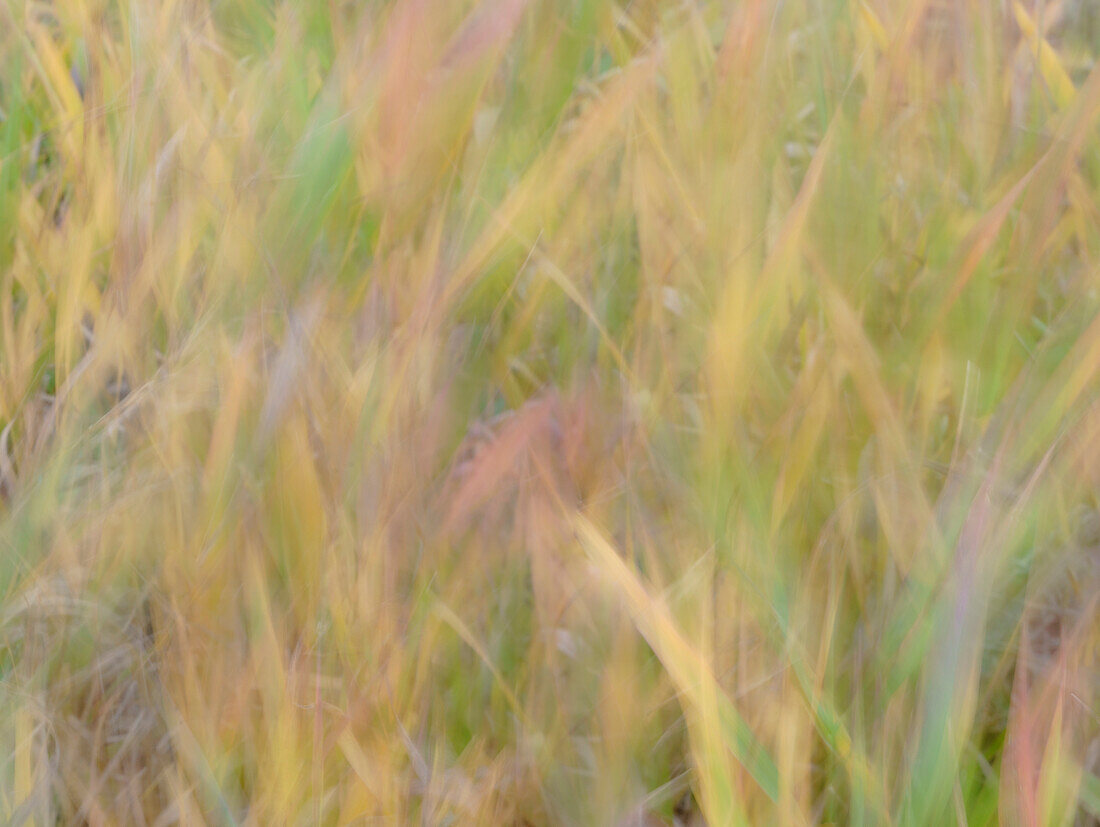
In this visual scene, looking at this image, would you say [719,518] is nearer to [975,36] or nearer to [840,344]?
[840,344]

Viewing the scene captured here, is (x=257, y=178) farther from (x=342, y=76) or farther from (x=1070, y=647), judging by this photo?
(x=1070, y=647)

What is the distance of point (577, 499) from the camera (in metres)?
0.54

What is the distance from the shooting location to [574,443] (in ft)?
1.81

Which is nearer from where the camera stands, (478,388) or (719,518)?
(719,518)

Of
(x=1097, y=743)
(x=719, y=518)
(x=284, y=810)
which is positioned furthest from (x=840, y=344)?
(x=284, y=810)

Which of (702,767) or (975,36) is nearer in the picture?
(702,767)

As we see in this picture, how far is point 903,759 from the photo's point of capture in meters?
0.48

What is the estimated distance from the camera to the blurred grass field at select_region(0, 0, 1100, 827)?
49cm

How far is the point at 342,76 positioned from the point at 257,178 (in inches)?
2.6

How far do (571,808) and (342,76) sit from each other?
1.19ft

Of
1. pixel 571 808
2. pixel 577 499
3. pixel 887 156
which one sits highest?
pixel 887 156

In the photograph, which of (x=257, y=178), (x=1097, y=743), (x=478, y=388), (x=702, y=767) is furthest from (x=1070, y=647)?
(x=257, y=178)

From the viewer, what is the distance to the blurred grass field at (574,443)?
0.49 metres

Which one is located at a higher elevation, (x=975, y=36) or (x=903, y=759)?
(x=975, y=36)
